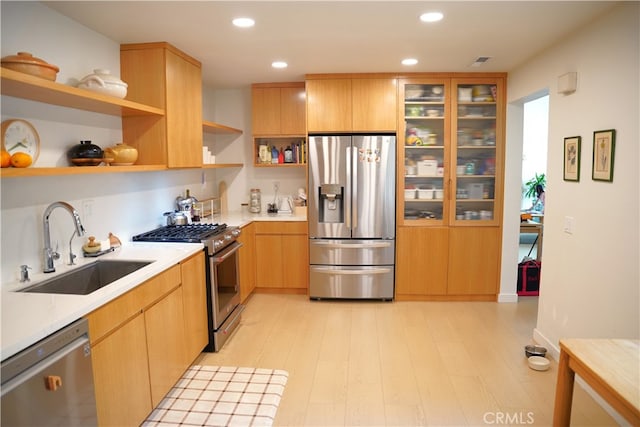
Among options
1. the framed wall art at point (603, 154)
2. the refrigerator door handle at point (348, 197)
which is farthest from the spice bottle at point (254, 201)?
the framed wall art at point (603, 154)

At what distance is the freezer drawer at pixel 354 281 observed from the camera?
171 inches

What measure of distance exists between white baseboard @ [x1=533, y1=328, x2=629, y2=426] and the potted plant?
4.06 m

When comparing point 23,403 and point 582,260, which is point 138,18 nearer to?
point 23,403

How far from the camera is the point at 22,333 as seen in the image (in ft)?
4.84

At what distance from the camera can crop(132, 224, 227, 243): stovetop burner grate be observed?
3080 mm

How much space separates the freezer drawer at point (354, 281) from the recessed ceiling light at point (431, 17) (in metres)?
2.50

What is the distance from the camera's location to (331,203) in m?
4.36

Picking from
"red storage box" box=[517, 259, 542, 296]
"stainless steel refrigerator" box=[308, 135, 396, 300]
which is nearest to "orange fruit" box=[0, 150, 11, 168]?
"stainless steel refrigerator" box=[308, 135, 396, 300]

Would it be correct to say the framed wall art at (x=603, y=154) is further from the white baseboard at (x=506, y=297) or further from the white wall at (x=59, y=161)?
the white wall at (x=59, y=161)

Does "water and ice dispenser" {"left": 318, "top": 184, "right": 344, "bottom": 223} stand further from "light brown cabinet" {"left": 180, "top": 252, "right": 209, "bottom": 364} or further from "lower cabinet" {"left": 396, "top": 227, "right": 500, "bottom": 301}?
"light brown cabinet" {"left": 180, "top": 252, "right": 209, "bottom": 364}

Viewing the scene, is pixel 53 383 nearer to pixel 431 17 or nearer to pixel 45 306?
pixel 45 306

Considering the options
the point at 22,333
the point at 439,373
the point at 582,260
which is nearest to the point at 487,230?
the point at 582,260

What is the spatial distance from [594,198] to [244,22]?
2.54 meters

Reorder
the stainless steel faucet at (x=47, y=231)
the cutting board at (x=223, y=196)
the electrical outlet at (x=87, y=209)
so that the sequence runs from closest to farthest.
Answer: the stainless steel faucet at (x=47, y=231) → the electrical outlet at (x=87, y=209) → the cutting board at (x=223, y=196)
